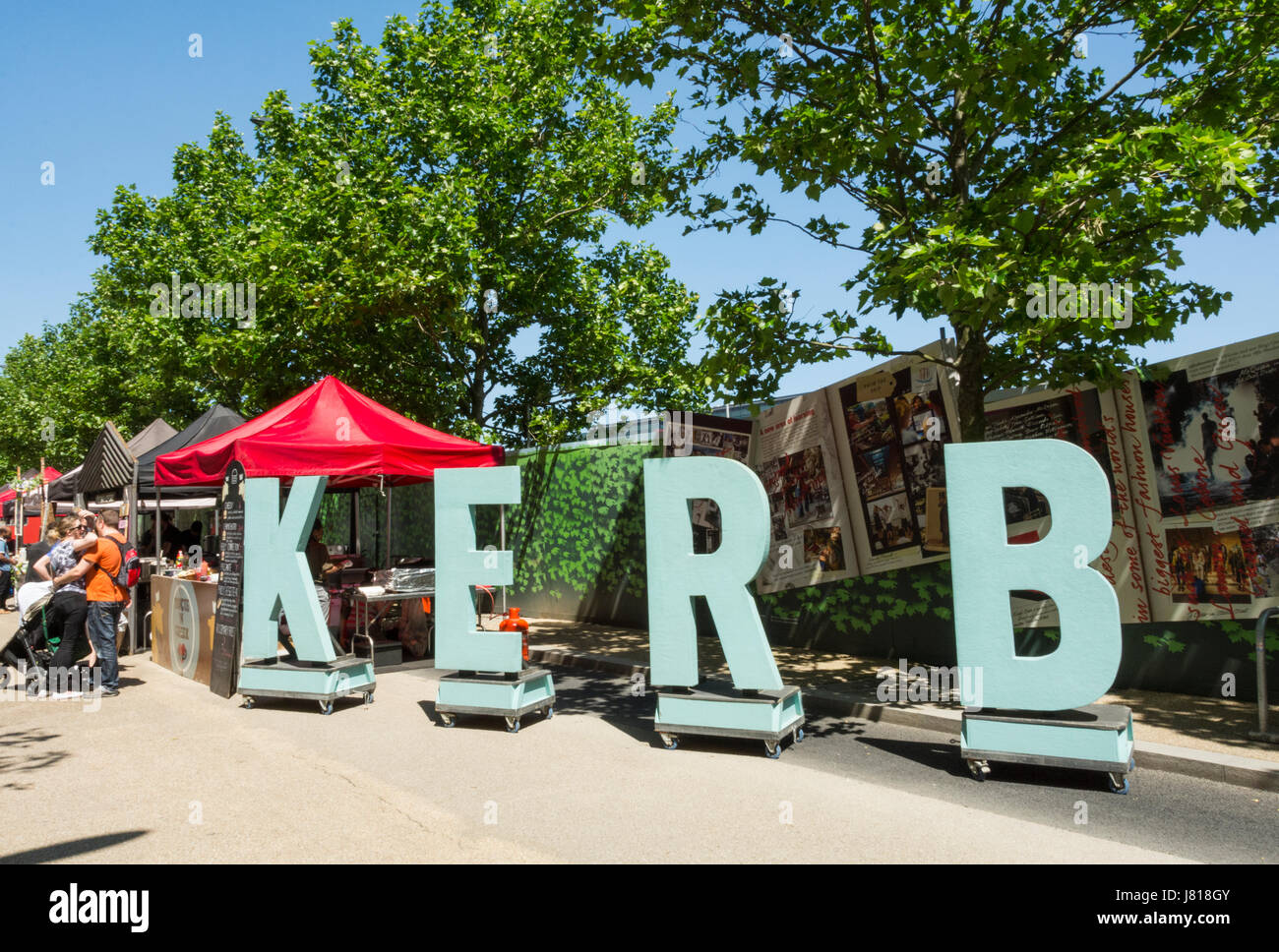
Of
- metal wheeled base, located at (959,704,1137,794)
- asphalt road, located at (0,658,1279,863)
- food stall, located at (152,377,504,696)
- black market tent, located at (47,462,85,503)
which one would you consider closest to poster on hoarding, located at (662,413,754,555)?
food stall, located at (152,377,504,696)

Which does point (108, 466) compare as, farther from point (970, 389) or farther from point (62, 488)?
point (970, 389)

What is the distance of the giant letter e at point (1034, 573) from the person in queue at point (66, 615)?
8744 millimetres

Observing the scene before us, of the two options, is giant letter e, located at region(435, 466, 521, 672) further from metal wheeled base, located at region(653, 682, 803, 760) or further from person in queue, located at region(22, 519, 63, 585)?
person in queue, located at region(22, 519, 63, 585)

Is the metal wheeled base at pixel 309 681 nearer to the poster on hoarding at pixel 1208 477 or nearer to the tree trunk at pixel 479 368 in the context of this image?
the poster on hoarding at pixel 1208 477

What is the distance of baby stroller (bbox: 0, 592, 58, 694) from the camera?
9188 millimetres

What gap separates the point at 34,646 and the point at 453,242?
8.95 m

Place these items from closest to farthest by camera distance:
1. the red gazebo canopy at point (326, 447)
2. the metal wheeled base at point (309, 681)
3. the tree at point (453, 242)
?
the metal wheeled base at point (309, 681) → the red gazebo canopy at point (326, 447) → the tree at point (453, 242)

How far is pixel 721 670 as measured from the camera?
9656mm

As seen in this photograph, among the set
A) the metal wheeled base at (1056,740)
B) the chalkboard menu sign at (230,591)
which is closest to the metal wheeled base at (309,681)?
the chalkboard menu sign at (230,591)

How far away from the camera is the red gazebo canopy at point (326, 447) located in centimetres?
986

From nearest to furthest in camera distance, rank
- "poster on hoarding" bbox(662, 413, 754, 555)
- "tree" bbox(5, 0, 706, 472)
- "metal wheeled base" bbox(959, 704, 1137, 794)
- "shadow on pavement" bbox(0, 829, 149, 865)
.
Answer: "shadow on pavement" bbox(0, 829, 149, 865), "metal wheeled base" bbox(959, 704, 1137, 794), "poster on hoarding" bbox(662, 413, 754, 555), "tree" bbox(5, 0, 706, 472)

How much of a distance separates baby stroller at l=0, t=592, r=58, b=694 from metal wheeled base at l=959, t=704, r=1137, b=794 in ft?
30.1

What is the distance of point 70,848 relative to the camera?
4.59 metres

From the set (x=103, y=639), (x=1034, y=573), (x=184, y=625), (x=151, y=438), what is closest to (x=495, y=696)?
(x=1034, y=573)
